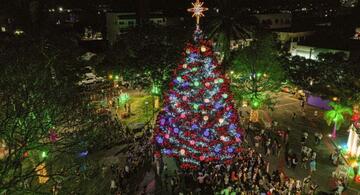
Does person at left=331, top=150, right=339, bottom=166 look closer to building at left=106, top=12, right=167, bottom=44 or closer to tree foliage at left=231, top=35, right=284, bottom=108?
tree foliage at left=231, top=35, right=284, bottom=108

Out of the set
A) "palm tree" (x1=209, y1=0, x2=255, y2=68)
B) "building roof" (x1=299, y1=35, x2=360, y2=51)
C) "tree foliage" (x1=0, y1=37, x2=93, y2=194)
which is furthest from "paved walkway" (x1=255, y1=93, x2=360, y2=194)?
"tree foliage" (x1=0, y1=37, x2=93, y2=194)

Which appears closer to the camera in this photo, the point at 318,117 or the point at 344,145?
the point at 344,145

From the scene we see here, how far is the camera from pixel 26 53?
23.5 m

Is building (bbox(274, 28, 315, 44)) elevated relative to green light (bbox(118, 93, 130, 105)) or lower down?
elevated

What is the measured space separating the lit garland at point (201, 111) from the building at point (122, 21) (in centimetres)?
3696

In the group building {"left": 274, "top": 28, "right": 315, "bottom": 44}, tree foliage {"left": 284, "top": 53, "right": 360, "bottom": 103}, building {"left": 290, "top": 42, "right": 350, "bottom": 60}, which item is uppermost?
building {"left": 274, "top": 28, "right": 315, "bottom": 44}

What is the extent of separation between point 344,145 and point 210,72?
1437cm

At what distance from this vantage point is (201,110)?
1997 centimetres

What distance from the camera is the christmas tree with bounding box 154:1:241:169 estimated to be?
19922 mm

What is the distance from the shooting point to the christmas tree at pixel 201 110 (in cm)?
1992

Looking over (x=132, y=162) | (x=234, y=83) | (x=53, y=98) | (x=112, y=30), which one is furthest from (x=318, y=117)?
(x=112, y=30)

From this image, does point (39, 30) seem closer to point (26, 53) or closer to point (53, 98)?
point (26, 53)

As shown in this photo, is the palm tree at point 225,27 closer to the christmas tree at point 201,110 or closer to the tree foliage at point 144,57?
the tree foliage at point 144,57

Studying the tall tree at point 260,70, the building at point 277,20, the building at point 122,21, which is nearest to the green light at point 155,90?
the tall tree at point 260,70
